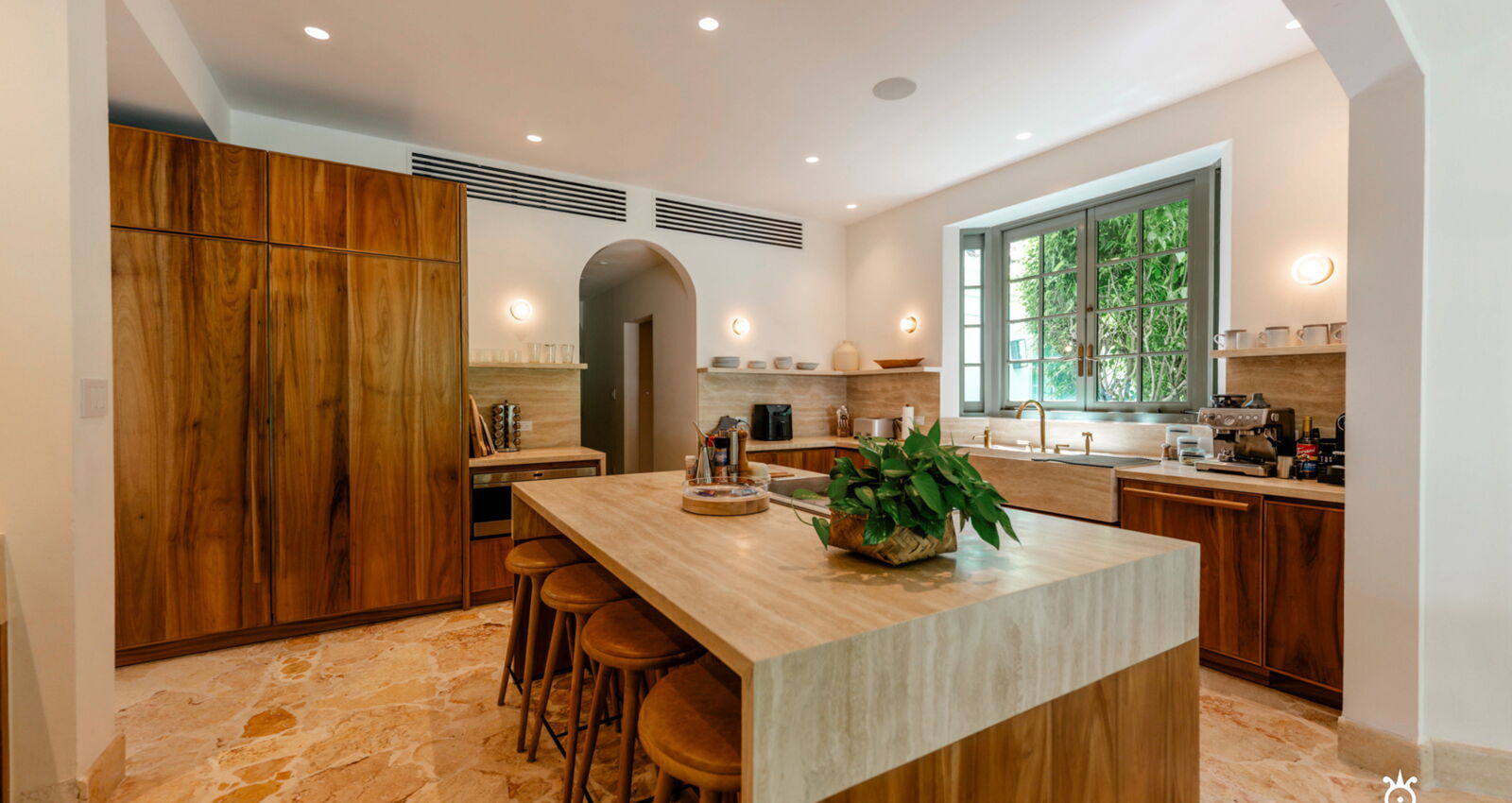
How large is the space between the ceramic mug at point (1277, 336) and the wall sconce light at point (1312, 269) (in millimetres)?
249

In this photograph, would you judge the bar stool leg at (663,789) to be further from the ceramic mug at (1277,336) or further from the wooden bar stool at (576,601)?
the ceramic mug at (1277,336)

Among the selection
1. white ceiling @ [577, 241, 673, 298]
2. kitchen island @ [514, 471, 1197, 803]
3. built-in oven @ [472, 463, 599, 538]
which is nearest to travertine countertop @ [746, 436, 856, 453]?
built-in oven @ [472, 463, 599, 538]

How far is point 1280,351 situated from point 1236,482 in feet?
2.27

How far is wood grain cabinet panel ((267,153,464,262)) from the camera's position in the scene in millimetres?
3043

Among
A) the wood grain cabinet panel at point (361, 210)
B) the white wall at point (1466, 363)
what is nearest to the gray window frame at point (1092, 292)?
the white wall at point (1466, 363)

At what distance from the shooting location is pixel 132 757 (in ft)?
6.95

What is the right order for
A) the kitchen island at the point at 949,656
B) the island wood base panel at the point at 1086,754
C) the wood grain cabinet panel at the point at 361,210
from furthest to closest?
1. the wood grain cabinet panel at the point at 361,210
2. the island wood base panel at the point at 1086,754
3. the kitchen island at the point at 949,656

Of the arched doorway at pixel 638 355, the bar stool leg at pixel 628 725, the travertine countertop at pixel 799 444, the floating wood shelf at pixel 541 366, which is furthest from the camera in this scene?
the arched doorway at pixel 638 355

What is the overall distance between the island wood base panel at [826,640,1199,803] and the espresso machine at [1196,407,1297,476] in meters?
1.84

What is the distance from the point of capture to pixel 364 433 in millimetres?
3225

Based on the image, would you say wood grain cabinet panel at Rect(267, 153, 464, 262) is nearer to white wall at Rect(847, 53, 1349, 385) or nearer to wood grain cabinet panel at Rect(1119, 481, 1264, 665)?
white wall at Rect(847, 53, 1349, 385)

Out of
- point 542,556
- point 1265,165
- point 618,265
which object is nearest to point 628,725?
point 542,556

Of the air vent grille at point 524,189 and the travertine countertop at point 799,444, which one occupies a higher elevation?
the air vent grille at point 524,189

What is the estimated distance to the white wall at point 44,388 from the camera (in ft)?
5.67
